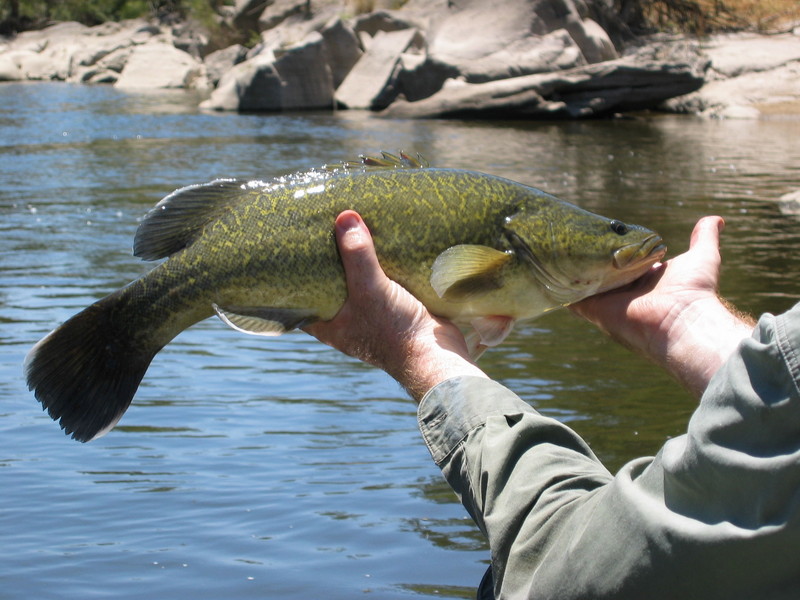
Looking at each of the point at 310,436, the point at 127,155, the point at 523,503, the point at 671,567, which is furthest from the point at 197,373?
the point at 127,155

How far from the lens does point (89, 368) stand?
10.3 ft

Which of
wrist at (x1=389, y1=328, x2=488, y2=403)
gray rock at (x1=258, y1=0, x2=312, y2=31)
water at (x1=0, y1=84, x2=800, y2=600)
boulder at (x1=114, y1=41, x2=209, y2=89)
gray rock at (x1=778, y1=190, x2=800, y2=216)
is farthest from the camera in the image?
gray rock at (x1=258, y1=0, x2=312, y2=31)

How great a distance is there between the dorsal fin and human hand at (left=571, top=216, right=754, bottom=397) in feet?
3.94

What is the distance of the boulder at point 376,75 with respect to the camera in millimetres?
26461

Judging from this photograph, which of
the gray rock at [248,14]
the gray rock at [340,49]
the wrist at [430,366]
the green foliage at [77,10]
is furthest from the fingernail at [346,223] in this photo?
the green foliage at [77,10]

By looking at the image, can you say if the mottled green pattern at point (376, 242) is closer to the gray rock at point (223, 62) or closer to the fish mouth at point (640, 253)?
the fish mouth at point (640, 253)

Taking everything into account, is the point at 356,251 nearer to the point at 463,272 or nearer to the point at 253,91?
the point at 463,272

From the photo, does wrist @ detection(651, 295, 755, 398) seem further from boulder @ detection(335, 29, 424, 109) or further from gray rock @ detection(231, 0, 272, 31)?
gray rock @ detection(231, 0, 272, 31)

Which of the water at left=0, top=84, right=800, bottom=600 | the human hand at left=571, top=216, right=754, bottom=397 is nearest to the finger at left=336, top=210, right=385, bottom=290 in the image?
the human hand at left=571, top=216, right=754, bottom=397

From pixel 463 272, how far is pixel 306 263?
1.47 feet

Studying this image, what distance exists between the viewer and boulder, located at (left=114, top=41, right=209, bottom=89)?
35.1 meters

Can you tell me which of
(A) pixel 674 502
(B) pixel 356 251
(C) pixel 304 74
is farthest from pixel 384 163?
(C) pixel 304 74

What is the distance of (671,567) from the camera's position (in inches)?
66.2

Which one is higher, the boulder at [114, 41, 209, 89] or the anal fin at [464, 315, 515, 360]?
the anal fin at [464, 315, 515, 360]
